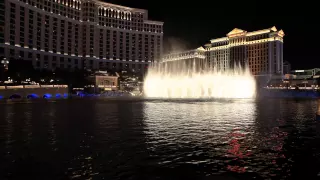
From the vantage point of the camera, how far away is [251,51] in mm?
159125

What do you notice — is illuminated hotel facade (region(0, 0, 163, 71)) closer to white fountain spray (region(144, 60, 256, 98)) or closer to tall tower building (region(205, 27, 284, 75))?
tall tower building (region(205, 27, 284, 75))

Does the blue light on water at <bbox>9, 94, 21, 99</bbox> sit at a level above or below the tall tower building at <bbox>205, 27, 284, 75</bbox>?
below

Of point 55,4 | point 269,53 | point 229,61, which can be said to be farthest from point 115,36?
point 269,53

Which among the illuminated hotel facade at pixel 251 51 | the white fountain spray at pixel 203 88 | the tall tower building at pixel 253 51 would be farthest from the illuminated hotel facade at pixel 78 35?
the white fountain spray at pixel 203 88

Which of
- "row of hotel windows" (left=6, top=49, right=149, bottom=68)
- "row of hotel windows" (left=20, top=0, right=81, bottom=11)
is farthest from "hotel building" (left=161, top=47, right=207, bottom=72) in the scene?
"row of hotel windows" (left=20, top=0, right=81, bottom=11)

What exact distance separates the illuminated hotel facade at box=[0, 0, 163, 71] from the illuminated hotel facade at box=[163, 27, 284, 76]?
1489 inches

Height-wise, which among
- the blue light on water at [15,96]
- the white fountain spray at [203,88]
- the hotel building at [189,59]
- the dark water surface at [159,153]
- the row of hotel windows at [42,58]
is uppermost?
the hotel building at [189,59]

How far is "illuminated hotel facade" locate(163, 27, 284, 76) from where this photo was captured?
15088 cm

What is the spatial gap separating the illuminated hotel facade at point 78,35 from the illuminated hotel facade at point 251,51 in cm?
3783

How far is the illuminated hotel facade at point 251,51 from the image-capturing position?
150875 millimetres

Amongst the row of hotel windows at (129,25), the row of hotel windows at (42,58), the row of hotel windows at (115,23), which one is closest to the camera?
the row of hotel windows at (42,58)

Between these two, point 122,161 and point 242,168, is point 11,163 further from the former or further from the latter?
point 242,168

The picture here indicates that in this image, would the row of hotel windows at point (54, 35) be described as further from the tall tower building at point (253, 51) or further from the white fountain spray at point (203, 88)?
the tall tower building at point (253, 51)

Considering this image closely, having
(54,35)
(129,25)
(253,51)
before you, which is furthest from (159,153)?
(129,25)
